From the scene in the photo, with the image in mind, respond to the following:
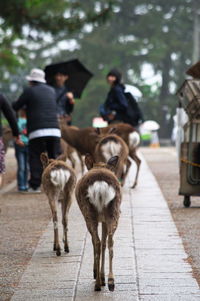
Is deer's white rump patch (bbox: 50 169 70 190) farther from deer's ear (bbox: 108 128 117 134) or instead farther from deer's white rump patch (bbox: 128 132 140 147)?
deer's white rump patch (bbox: 128 132 140 147)

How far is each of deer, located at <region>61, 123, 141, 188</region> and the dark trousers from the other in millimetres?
1391

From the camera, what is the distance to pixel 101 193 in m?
7.00

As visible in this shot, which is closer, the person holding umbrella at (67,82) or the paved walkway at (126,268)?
the paved walkway at (126,268)

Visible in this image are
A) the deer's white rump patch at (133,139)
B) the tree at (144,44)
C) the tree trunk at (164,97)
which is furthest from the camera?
the tree trunk at (164,97)

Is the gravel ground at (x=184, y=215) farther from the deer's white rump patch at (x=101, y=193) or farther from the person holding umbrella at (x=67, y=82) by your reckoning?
the person holding umbrella at (x=67, y=82)

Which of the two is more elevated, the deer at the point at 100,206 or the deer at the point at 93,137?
the deer at the point at 100,206

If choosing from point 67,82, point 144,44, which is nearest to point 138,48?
point 144,44

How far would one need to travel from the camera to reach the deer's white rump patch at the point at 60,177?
901cm

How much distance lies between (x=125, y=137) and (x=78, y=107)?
2043 inches

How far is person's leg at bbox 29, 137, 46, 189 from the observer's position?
14653 millimetres

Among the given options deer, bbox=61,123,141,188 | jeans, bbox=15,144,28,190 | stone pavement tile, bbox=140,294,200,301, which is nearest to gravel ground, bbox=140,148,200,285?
stone pavement tile, bbox=140,294,200,301

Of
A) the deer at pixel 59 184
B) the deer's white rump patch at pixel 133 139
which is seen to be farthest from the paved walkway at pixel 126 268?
the deer's white rump patch at pixel 133 139

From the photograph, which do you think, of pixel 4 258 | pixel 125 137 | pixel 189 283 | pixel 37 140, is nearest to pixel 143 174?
pixel 125 137

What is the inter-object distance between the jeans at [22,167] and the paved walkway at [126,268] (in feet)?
14.9
